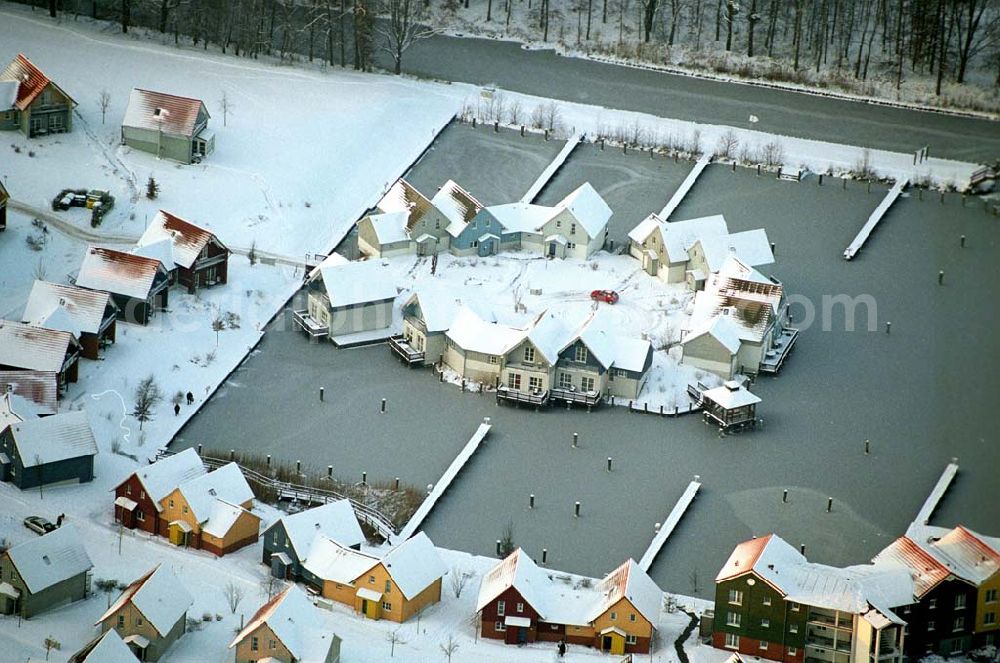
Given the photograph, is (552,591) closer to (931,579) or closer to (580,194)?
(931,579)

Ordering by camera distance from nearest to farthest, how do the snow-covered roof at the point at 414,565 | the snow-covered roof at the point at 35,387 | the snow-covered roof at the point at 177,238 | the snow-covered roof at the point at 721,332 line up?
the snow-covered roof at the point at 414,565, the snow-covered roof at the point at 35,387, the snow-covered roof at the point at 721,332, the snow-covered roof at the point at 177,238

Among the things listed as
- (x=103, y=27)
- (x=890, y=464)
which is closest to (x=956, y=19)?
(x=890, y=464)

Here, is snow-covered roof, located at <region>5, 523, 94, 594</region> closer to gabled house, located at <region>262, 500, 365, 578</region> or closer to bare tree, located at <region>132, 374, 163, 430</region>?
gabled house, located at <region>262, 500, 365, 578</region>

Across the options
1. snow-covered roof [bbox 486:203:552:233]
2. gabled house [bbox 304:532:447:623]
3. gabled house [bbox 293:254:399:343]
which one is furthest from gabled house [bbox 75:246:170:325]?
gabled house [bbox 304:532:447:623]

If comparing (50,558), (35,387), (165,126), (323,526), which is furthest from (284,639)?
(165,126)

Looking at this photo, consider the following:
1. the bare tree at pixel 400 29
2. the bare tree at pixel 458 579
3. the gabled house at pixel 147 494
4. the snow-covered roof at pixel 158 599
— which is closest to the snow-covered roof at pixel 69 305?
the gabled house at pixel 147 494

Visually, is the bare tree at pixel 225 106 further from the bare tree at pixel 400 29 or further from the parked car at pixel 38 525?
the parked car at pixel 38 525

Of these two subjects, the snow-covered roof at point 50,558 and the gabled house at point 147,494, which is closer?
the snow-covered roof at point 50,558
